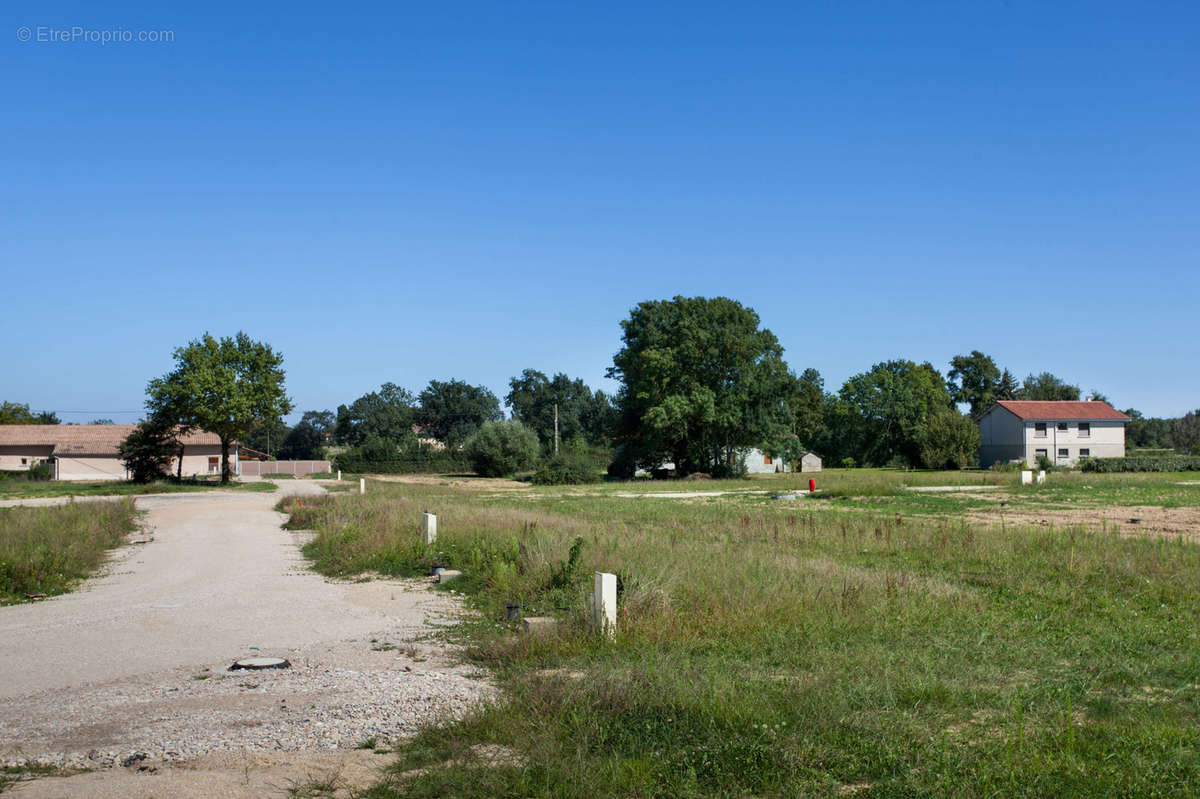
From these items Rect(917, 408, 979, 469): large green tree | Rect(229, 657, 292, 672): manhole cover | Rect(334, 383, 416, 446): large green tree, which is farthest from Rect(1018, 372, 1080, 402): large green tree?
Rect(229, 657, 292, 672): manhole cover

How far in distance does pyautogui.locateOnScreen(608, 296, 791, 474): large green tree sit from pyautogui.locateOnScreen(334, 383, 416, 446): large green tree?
6312cm

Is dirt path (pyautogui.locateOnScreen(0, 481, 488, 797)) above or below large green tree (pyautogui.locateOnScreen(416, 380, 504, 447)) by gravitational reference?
below

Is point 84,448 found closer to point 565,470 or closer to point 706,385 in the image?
point 565,470

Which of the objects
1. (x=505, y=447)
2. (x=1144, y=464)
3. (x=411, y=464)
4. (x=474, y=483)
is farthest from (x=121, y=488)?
(x=1144, y=464)

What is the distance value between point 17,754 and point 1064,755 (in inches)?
281

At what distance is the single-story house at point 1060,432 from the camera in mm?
78188

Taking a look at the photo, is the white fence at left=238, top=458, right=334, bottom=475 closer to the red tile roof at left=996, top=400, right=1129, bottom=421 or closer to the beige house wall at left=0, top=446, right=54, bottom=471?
the beige house wall at left=0, top=446, right=54, bottom=471

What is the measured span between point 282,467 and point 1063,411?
82552 mm

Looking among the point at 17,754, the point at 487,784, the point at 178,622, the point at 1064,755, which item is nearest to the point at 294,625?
the point at 178,622

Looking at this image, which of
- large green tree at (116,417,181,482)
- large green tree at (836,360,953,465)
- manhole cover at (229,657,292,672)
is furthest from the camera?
large green tree at (836,360,953,465)

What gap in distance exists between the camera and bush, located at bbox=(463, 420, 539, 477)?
252 ft

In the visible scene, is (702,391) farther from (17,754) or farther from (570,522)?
(17,754)

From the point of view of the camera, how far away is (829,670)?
24.0 ft

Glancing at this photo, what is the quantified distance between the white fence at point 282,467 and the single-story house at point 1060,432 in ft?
233
